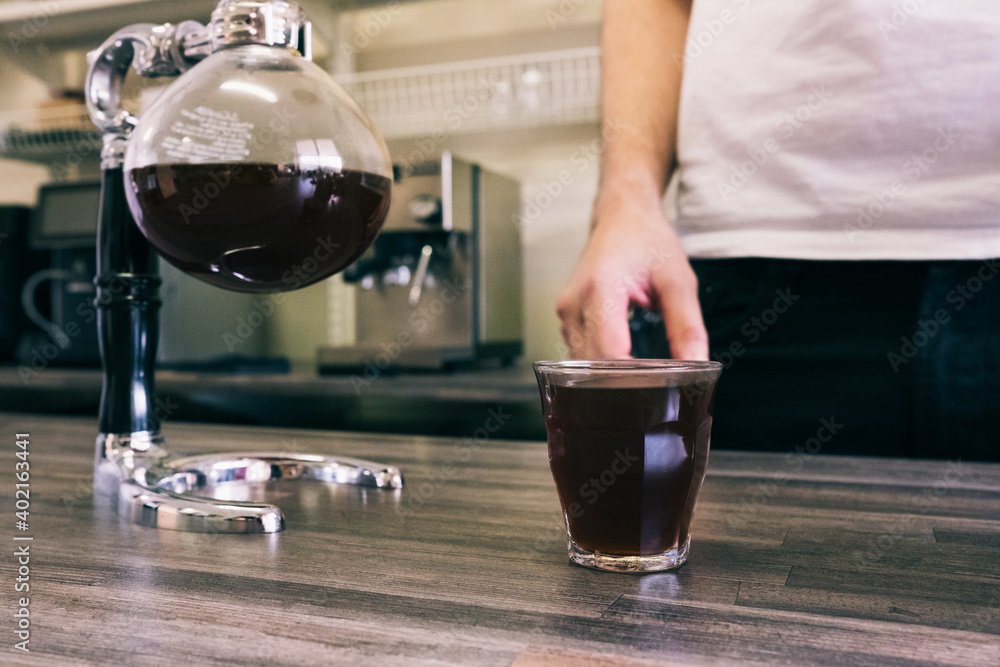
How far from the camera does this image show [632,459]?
418 millimetres

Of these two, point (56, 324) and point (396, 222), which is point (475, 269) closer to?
point (396, 222)

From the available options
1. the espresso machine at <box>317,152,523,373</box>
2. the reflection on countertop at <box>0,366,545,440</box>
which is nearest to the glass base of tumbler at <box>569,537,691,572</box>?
the reflection on countertop at <box>0,366,545,440</box>

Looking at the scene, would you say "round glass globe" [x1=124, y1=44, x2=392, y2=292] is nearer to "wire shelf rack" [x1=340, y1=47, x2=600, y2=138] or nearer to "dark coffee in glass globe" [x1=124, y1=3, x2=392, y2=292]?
"dark coffee in glass globe" [x1=124, y1=3, x2=392, y2=292]

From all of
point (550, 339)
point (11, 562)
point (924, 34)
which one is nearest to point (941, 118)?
point (924, 34)

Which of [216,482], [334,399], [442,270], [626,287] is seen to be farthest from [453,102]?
[216,482]

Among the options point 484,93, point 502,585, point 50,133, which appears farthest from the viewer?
point 50,133

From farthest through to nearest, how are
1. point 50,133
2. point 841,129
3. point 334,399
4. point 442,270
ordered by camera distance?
point 50,133, point 442,270, point 334,399, point 841,129

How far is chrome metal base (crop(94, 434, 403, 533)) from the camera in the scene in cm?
51

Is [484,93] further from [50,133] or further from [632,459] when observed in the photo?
[632,459]

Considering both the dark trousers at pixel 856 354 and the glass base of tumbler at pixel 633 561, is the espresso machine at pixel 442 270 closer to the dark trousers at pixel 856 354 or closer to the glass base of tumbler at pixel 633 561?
the dark trousers at pixel 856 354

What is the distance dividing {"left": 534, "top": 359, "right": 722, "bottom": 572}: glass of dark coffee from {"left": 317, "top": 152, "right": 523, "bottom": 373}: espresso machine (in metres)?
1.59

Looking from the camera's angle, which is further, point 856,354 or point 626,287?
point 856,354

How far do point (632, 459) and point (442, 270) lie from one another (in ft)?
6.06

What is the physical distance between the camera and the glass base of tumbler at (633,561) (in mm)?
413
